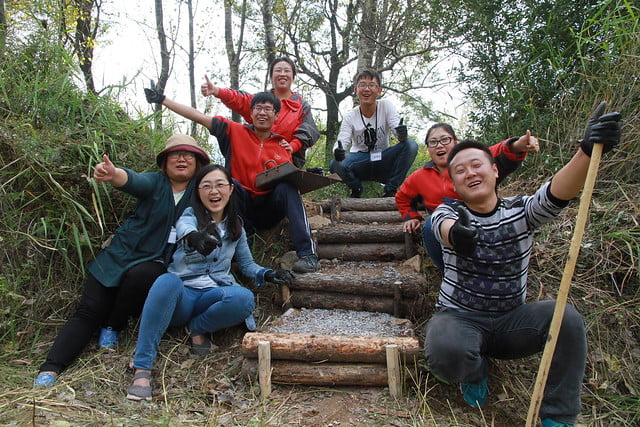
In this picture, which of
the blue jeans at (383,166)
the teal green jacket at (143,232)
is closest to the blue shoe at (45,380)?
the teal green jacket at (143,232)

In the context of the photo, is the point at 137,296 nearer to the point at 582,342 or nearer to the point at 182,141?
the point at 182,141

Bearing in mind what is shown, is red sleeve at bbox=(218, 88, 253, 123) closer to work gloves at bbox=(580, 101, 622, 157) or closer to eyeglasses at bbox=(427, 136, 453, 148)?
eyeglasses at bbox=(427, 136, 453, 148)

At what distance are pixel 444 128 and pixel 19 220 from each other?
3153 millimetres

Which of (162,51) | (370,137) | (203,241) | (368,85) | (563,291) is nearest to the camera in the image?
(563,291)

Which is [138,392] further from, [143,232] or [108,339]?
[143,232]

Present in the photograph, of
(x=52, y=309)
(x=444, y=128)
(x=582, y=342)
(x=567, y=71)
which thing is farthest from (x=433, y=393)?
(x=567, y=71)

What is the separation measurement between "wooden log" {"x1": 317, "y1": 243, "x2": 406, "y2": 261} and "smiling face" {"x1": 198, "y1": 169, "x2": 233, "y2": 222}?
4.55 ft

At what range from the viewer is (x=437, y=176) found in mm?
3340

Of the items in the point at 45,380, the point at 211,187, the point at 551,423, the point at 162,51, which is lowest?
the point at 551,423

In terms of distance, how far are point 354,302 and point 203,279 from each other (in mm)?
1153

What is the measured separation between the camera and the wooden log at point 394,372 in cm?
222

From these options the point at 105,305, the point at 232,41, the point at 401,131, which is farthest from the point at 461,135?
the point at 232,41

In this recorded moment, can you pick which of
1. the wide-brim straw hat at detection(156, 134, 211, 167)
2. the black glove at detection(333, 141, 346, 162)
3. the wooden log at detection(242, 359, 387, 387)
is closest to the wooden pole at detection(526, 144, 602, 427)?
the wooden log at detection(242, 359, 387, 387)

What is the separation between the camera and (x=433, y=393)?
2.31 m
